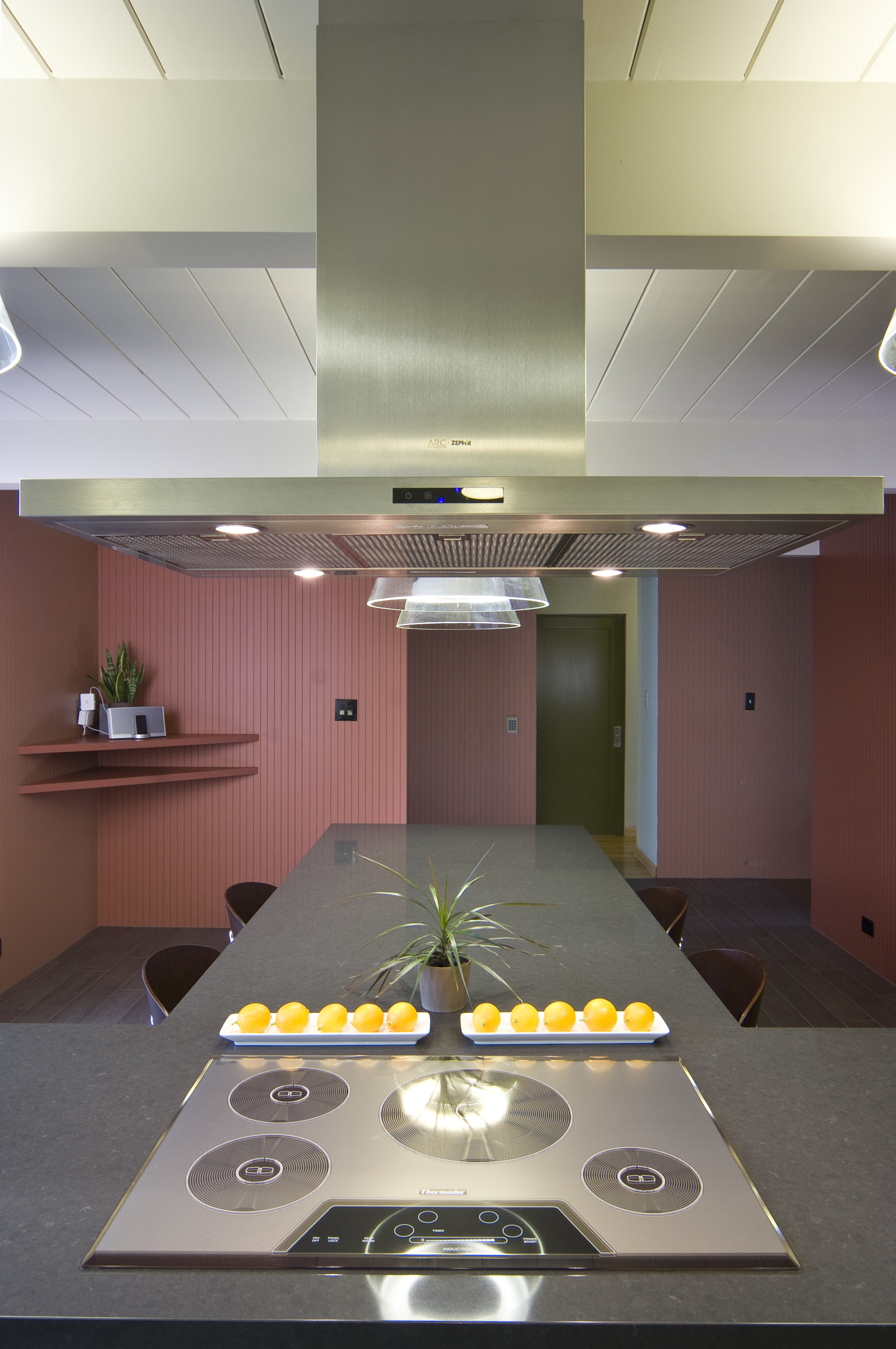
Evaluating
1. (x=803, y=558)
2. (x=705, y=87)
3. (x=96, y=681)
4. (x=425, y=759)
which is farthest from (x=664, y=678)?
(x=705, y=87)

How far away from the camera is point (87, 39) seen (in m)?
1.49

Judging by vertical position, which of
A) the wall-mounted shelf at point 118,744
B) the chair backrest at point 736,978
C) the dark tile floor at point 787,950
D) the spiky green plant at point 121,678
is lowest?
the dark tile floor at point 787,950

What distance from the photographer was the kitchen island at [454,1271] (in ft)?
3.01

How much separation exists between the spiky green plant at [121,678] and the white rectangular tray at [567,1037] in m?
3.74

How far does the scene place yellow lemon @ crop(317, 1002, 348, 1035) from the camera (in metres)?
1.61

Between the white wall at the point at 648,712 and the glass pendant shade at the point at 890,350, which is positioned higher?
the glass pendant shade at the point at 890,350

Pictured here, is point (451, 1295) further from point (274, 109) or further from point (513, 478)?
point (274, 109)

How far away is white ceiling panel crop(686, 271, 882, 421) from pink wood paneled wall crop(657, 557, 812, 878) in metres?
3.01

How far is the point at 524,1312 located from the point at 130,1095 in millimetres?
787

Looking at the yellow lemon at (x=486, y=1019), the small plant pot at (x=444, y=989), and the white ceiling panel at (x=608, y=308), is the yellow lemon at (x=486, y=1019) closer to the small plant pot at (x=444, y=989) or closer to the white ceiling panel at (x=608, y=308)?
the small plant pot at (x=444, y=989)

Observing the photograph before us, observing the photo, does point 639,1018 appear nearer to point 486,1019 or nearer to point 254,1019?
point 486,1019

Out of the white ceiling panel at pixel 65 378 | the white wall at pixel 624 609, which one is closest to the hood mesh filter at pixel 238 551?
the white ceiling panel at pixel 65 378

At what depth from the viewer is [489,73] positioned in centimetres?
144

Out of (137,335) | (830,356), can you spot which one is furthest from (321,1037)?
(830,356)
